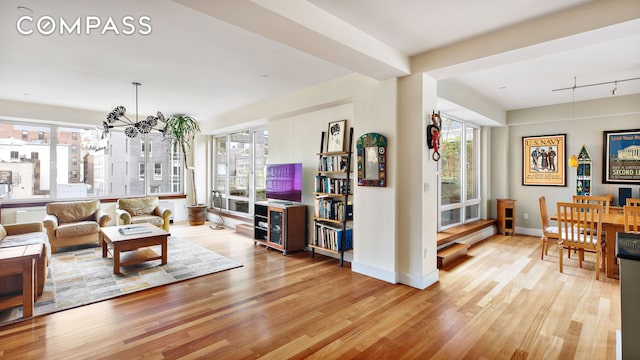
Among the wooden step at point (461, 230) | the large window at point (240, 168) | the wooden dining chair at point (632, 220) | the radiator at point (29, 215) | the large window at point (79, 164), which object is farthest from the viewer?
the large window at point (240, 168)

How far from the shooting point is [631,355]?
1.68 meters

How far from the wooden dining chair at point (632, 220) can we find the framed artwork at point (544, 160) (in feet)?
8.06

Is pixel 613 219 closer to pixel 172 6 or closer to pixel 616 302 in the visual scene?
pixel 616 302

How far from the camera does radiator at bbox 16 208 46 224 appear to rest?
18.5ft

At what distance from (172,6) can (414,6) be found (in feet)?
6.24

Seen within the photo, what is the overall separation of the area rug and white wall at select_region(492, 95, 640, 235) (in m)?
5.85

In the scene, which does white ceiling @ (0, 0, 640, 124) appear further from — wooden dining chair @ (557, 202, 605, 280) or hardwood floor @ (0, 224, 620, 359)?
hardwood floor @ (0, 224, 620, 359)

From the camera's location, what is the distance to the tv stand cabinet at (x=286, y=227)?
15.8ft

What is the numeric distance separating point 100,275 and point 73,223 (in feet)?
6.82

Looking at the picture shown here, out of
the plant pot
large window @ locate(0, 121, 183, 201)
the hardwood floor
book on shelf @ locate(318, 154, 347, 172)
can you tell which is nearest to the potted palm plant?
the plant pot

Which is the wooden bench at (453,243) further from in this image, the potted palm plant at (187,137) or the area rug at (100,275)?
the potted palm plant at (187,137)

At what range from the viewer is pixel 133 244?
13.1ft

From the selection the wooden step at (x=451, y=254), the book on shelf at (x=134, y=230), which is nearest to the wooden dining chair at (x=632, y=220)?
the wooden step at (x=451, y=254)

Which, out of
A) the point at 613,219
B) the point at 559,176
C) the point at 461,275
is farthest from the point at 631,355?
the point at 559,176
